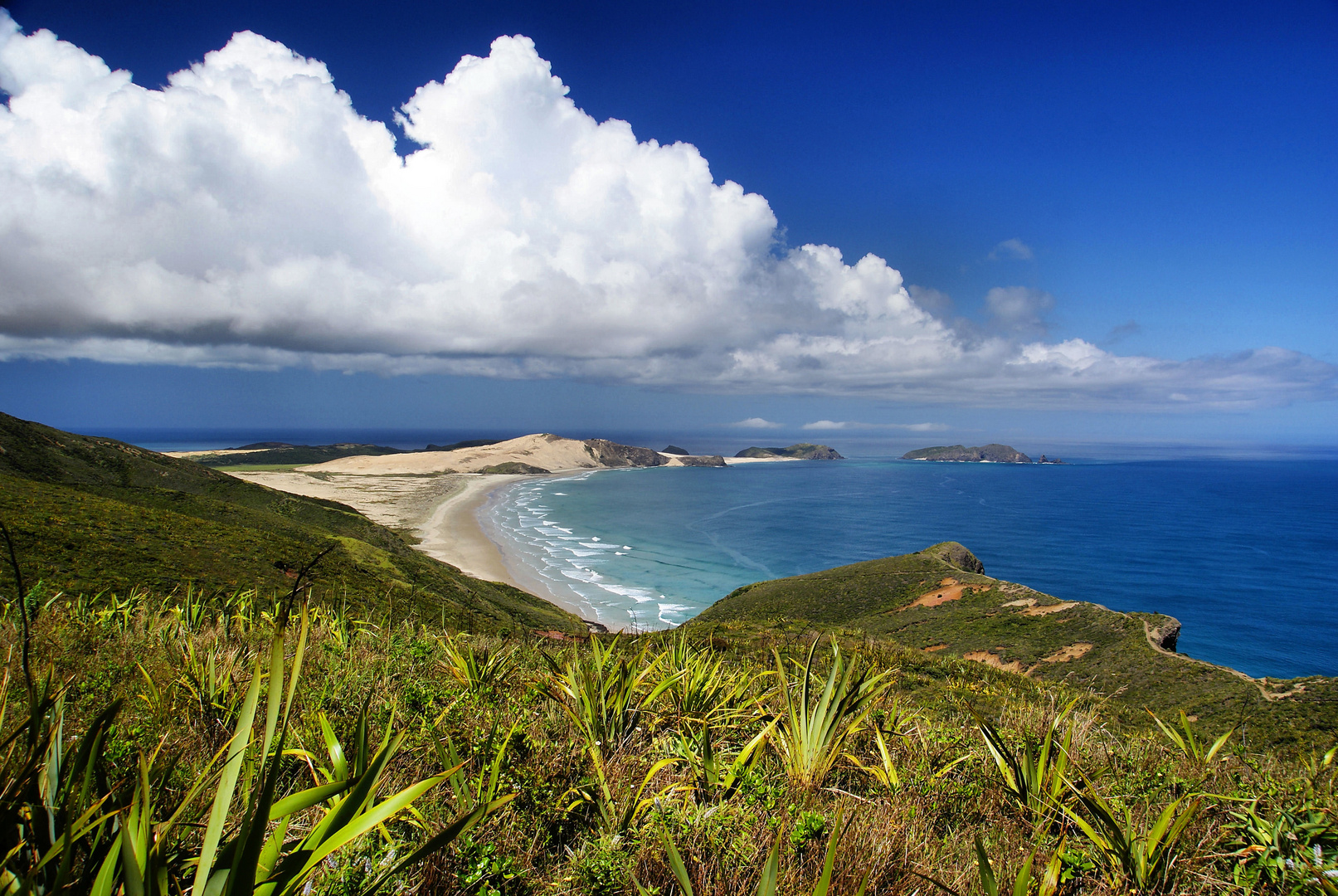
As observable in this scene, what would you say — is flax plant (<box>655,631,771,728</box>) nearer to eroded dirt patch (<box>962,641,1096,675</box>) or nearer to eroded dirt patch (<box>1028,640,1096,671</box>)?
eroded dirt patch (<box>962,641,1096,675</box>)

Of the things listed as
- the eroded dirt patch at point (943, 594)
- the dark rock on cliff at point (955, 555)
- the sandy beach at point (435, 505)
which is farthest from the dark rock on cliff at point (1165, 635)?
the sandy beach at point (435, 505)

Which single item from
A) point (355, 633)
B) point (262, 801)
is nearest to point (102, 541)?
point (355, 633)

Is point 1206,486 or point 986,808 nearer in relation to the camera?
point 986,808

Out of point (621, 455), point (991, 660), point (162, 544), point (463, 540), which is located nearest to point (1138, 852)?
point (162, 544)

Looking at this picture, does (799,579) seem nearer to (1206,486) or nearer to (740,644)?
(740,644)

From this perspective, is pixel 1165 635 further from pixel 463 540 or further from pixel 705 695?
pixel 463 540

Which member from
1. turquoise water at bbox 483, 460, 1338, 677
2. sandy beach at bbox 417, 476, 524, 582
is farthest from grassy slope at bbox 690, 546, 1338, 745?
sandy beach at bbox 417, 476, 524, 582

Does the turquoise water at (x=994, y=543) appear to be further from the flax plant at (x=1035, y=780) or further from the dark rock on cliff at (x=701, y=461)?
the dark rock on cliff at (x=701, y=461)
